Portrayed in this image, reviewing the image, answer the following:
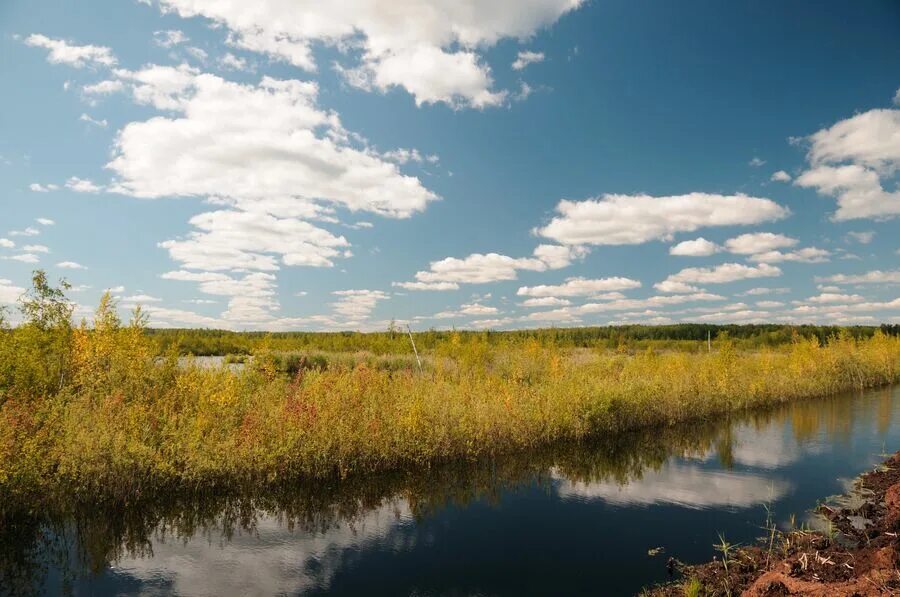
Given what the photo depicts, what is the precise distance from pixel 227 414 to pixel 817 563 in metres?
12.8

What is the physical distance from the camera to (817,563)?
6891mm

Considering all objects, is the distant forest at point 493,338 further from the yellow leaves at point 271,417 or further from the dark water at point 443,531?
the dark water at point 443,531

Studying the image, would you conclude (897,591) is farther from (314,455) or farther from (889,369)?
(889,369)

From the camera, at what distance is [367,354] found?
38656 mm

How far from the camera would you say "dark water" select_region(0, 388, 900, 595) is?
757 centimetres

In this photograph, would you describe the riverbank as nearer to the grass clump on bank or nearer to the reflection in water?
the reflection in water

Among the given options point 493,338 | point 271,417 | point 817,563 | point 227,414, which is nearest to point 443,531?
point 271,417

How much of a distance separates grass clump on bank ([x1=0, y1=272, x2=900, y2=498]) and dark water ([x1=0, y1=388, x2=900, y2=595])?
73 centimetres

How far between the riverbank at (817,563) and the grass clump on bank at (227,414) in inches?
288

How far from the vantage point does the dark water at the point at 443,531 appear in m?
7.57

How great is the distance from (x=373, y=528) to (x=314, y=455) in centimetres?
308

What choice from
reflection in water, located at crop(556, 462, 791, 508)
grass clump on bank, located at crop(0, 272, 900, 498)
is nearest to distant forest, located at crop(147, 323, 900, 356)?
grass clump on bank, located at crop(0, 272, 900, 498)

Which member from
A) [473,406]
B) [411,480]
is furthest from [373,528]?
[473,406]

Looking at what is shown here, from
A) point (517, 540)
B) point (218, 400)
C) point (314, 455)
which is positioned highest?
point (218, 400)
